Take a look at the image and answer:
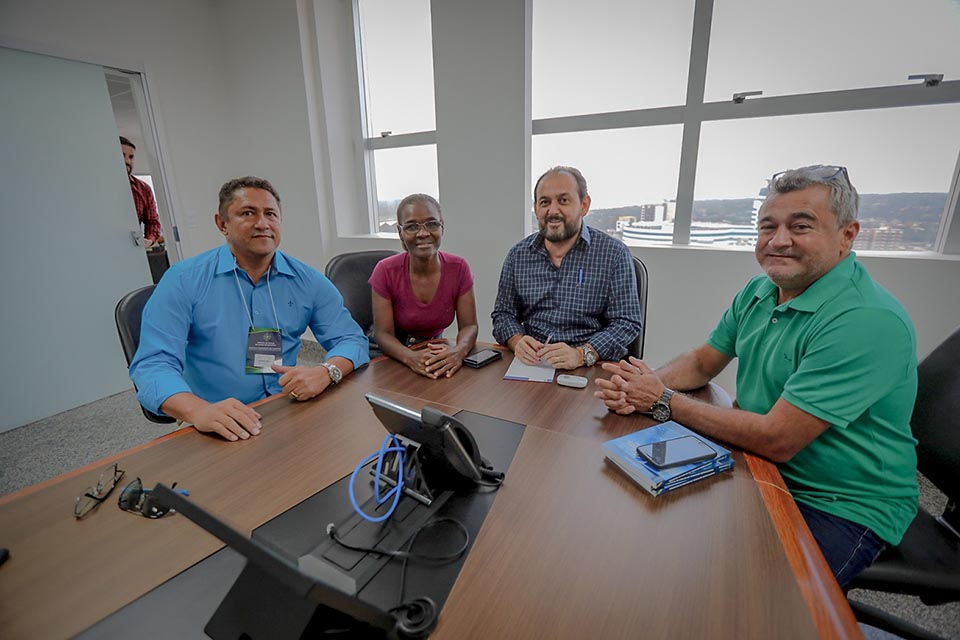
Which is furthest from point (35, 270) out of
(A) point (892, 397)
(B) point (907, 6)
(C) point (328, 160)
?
(B) point (907, 6)

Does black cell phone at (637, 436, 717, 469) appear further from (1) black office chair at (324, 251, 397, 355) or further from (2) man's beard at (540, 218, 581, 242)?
(1) black office chair at (324, 251, 397, 355)

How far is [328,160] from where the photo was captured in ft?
11.9

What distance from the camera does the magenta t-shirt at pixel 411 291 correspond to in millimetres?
2080

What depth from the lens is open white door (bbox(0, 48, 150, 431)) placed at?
271 cm

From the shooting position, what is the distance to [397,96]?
355cm

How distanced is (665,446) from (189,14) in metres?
4.74

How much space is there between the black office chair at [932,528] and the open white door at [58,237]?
433cm

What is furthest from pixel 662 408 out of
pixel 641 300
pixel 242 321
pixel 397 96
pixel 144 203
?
pixel 144 203

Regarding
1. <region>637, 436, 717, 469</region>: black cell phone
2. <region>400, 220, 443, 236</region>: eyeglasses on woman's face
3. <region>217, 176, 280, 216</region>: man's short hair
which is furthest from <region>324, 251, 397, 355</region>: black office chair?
<region>637, 436, 717, 469</region>: black cell phone

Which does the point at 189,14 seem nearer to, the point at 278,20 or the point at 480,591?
the point at 278,20

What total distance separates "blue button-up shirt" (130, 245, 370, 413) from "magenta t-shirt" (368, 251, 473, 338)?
365mm

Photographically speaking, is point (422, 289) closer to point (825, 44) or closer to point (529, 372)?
point (529, 372)

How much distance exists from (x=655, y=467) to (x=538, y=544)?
32 cm

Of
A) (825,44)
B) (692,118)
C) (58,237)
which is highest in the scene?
(825,44)
